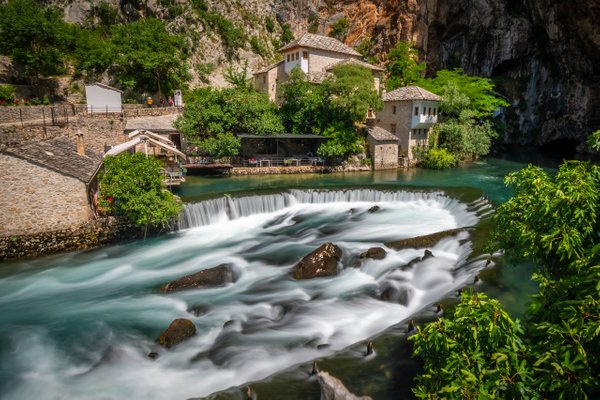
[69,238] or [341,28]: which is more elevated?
[341,28]

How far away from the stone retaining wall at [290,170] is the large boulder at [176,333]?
930 inches

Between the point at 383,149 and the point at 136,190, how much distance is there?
25479 millimetres

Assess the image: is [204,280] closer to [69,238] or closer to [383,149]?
[69,238]

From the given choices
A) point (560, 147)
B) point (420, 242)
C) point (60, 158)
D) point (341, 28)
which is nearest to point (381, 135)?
point (420, 242)

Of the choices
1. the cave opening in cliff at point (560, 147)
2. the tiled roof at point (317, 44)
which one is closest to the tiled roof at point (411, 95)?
the tiled roof at point (317, 44)

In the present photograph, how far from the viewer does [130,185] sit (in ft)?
59.1

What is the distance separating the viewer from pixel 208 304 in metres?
13.4

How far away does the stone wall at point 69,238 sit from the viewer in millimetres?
16688

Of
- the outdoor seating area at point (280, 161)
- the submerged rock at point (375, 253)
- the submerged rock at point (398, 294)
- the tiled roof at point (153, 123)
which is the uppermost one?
the tiled roof at point (153, 123)

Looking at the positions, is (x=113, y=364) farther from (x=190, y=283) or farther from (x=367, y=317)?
(x=367, y=317)

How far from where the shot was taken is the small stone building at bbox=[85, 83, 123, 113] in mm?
36638

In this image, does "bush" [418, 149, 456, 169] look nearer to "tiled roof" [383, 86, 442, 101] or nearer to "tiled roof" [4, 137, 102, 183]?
"tiled roof" [383, 86, 442, 101]

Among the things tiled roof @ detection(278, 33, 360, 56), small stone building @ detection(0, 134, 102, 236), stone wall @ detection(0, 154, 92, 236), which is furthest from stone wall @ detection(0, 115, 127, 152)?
tiled roof @ detection(278, 33, 360, 56)

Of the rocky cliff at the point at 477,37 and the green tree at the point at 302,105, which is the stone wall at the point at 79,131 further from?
the rocky cliff at the point at 477,37
